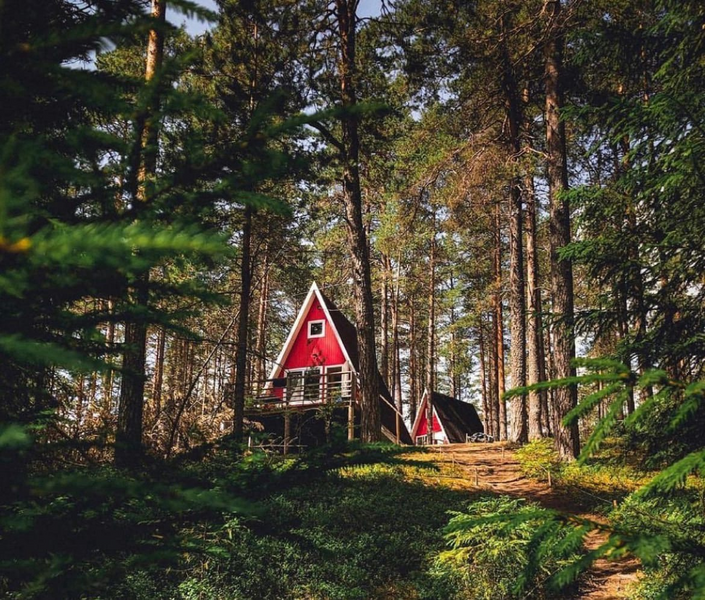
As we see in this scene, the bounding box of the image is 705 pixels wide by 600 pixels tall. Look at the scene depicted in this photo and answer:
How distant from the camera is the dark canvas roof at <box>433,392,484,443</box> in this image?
103 ft

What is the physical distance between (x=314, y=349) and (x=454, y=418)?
580 inches

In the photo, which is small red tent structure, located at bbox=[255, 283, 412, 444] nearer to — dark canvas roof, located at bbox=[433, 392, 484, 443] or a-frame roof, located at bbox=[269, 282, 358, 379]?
a-frame roof, located at bbox=[269, 282, 358, 379]

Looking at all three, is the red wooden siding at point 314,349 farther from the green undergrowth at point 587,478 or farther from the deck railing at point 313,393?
the green undergrowth at point 587,478

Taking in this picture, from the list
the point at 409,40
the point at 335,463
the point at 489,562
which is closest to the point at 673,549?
the point at 335,463

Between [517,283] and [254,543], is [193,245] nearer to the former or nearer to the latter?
[254,543]

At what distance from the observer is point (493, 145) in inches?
622

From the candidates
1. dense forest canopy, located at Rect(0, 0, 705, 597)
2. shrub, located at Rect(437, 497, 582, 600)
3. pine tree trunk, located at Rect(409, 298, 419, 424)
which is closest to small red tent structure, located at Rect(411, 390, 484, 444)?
pine tree trunk, located at Rect(409, 298, 419, 424)

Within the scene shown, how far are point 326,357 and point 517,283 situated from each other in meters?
9.49

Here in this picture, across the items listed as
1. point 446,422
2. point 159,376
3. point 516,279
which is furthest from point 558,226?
point 159,376

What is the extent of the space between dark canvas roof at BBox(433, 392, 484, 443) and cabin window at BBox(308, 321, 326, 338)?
38.3 ft

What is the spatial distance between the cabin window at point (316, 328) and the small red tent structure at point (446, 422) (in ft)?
34.9

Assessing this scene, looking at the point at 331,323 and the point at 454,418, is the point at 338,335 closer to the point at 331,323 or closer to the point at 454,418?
the point at 331,323

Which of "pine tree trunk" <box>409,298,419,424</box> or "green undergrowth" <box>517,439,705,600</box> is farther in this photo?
"pine tree trunk" <box>409,298,419,424</box>

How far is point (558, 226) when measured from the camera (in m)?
12.8
